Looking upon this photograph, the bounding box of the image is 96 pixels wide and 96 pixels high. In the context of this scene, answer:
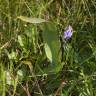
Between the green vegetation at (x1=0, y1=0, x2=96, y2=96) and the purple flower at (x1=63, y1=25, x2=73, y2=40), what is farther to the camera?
the purple flower at (x1=63, y1=25, x2=73, y2=40)

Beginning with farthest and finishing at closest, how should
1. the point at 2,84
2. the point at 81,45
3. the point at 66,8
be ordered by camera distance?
the point at 66,8 → the point at 81,45 → the point at 2,84

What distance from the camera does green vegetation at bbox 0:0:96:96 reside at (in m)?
1.42

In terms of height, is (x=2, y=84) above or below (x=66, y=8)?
below

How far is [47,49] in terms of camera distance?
1.50 meters

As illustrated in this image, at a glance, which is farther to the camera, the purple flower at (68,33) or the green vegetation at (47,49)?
the purple flower at (68,33)

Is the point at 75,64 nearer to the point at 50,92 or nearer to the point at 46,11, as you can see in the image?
the point at 50,92

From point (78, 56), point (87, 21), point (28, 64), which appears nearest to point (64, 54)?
point (78, 56)

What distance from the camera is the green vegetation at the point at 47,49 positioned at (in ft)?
4.65

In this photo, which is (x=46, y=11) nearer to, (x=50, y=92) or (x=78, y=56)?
(x=78, y=56)

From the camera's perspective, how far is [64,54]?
59.6 inches

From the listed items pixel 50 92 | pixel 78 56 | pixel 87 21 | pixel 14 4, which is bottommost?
pixel 50 92

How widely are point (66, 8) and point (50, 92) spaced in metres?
0.50

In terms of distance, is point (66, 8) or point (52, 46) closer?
point (52, 46)

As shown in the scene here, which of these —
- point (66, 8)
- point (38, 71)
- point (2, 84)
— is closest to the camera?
point (2, 84)
